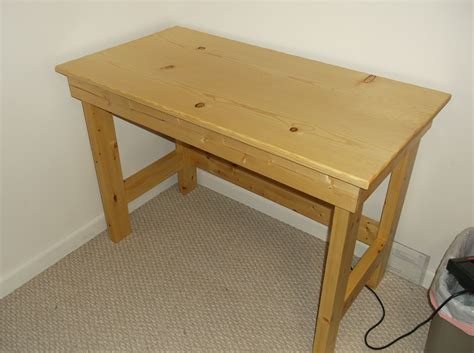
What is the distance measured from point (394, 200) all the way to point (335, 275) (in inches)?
14.4

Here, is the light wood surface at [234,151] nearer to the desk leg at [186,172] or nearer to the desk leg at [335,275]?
the desk leg at [335,275]

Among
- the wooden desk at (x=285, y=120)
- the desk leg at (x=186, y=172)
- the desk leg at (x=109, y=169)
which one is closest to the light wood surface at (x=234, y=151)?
the wooden desk at (x=285, y=120)

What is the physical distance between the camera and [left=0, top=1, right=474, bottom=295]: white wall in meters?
1.28

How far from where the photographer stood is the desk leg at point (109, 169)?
1553 millimetres

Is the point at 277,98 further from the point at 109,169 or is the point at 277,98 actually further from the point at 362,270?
the point at 109,169

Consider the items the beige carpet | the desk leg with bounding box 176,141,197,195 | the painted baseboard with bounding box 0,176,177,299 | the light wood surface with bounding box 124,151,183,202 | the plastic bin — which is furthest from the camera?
the desk leg with bounding box 176,141,197,195

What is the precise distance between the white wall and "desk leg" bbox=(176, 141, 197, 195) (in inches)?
10.9

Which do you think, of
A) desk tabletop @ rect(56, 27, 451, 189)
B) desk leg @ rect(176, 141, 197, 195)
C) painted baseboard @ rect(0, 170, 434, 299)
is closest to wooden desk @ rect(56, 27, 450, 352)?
desk tabletop @ rect(56, 27, 451, 189)

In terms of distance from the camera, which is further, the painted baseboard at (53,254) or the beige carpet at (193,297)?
the painted baseboard at (53,254)

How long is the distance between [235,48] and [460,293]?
1043mm

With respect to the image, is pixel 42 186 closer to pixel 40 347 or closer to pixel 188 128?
pixel 40 347

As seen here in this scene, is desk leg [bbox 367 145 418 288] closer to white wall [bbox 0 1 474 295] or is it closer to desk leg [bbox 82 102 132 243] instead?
white wall [bbox 0 1 474 295]

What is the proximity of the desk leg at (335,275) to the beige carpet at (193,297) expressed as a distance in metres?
0.16

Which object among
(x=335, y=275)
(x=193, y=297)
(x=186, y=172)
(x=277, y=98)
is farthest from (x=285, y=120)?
(x=186, y=172)
